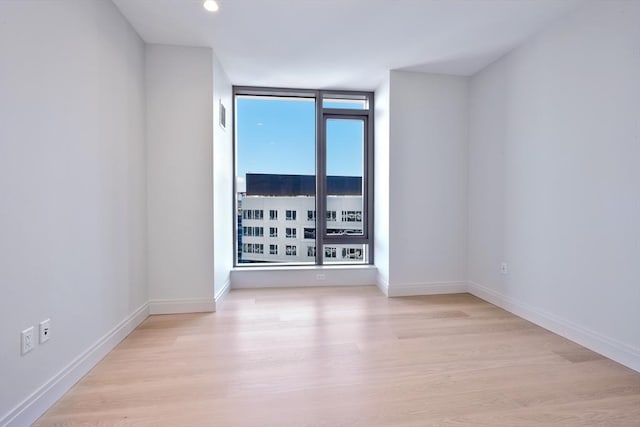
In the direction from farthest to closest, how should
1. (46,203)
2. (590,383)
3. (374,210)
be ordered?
(374,210) < (590,383) < (46,203)

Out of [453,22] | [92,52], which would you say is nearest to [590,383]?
[453,22]

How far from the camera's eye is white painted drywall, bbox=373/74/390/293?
322cm

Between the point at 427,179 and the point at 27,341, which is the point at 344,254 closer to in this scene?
the point at 427,179

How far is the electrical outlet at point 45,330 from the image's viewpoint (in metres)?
1.40

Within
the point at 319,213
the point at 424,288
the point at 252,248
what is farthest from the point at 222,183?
the point at 424,288

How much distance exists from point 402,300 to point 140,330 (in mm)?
2488

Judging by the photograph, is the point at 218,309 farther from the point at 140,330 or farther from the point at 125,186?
the point at 125,186

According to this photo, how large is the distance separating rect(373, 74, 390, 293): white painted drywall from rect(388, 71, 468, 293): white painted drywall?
0.08 metres

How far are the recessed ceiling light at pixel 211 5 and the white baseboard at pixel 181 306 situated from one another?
244 cm

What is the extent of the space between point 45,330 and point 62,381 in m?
0.33

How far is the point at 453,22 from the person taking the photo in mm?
2277

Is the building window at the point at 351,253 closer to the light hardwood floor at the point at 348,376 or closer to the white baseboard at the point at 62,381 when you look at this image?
the light hardwood floor at the point at 348,376

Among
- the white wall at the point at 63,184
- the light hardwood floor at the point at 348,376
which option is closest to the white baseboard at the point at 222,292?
the light hardwood floor at the point at 348,376

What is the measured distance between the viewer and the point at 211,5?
6.70ft
